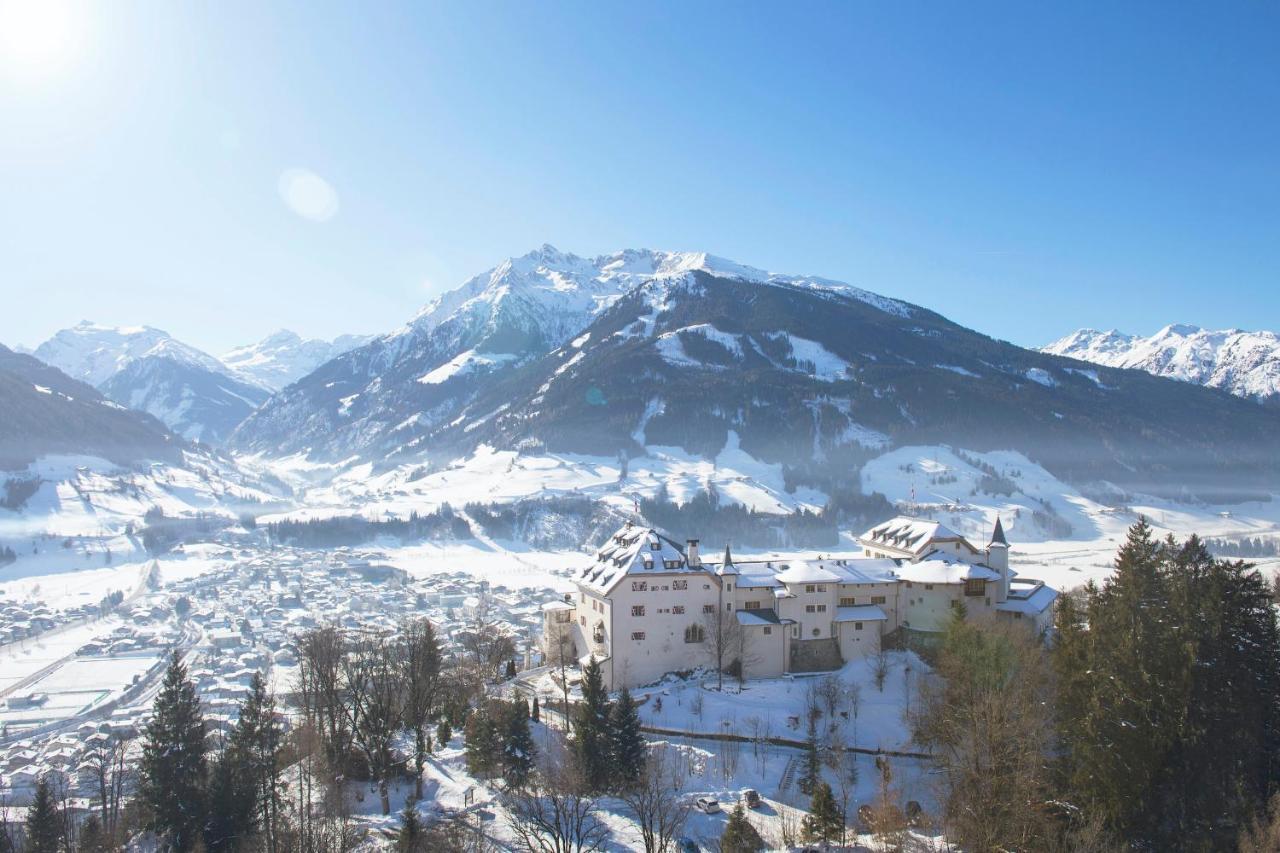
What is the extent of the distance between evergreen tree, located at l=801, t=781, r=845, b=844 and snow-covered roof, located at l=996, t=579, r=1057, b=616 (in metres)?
37.3

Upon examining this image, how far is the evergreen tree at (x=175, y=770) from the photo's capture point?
43.3 m

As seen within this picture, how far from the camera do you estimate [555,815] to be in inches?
1506

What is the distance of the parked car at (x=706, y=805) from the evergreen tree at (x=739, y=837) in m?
3.86

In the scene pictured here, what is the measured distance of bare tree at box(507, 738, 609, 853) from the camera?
36.8 m

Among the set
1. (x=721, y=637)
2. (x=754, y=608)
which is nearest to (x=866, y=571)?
(x=754, y=608)

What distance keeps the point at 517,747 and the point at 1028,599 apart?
4854 cm

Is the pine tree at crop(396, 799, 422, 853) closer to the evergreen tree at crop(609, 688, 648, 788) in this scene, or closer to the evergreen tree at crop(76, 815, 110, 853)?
the evergreen tree at crop(609, 688, 648, 788)

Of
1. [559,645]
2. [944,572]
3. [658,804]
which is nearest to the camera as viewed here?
[658,804]

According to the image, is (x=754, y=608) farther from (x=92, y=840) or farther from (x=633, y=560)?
(x=92, y=840)

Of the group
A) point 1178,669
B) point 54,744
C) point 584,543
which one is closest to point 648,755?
point 1178,669

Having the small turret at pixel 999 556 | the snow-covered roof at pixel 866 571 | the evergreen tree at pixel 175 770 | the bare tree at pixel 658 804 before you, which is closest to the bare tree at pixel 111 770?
the evergreen tree at pixel 175 770

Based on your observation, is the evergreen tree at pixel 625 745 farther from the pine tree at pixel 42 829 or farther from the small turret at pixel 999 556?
the small turret at pixel 999 556

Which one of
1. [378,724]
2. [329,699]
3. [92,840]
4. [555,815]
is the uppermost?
[329,699]

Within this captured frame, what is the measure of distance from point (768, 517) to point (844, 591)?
126 meters
